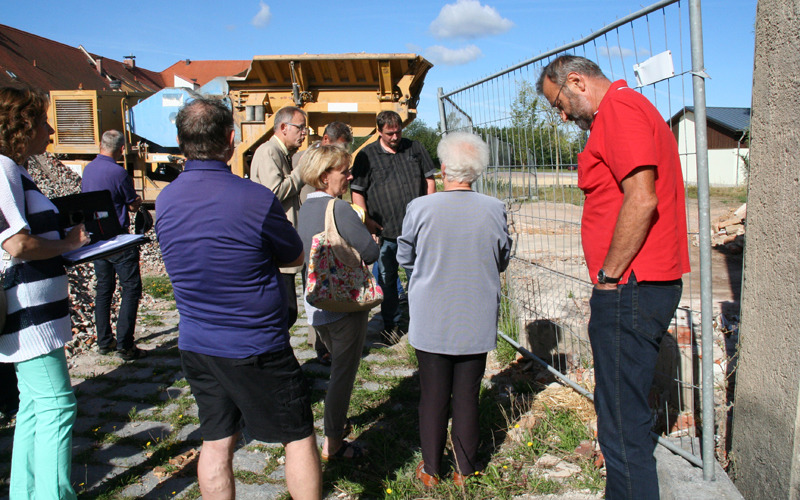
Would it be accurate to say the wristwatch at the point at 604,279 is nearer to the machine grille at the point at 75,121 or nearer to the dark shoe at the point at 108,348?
the dark shoe at the point at 108,348

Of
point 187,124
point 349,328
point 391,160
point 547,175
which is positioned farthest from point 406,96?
point 187,124

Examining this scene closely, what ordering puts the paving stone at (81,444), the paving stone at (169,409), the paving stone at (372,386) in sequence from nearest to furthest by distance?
the paving stone at (81,444) < the paving stone at (169,409) < the paving stone at (372,386)

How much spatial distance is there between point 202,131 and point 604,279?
5.43 feet

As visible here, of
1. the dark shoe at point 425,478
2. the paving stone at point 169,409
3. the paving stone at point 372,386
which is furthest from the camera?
the paving stone at point 372,386

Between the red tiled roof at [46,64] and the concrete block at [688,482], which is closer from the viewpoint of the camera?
the concrete block at [688,482]

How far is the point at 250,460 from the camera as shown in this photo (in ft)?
11.2

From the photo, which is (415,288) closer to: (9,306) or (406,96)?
(9,306)

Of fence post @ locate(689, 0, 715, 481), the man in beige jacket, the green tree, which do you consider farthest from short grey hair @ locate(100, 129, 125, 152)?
the green tree

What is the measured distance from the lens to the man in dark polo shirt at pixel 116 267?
17.0ft

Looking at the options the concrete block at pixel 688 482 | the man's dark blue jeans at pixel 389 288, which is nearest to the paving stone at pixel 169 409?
the man's dark blue jeans at pixel 389 288

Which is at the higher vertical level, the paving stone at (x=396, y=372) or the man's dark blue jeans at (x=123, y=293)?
the man's dark blue jeans at (x=123, y=293)

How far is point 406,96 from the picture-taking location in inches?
365

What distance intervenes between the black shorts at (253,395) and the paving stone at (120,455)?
1.48 m

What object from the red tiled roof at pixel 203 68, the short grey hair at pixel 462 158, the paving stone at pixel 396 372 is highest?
the red tiled roof at pixel 203 68
